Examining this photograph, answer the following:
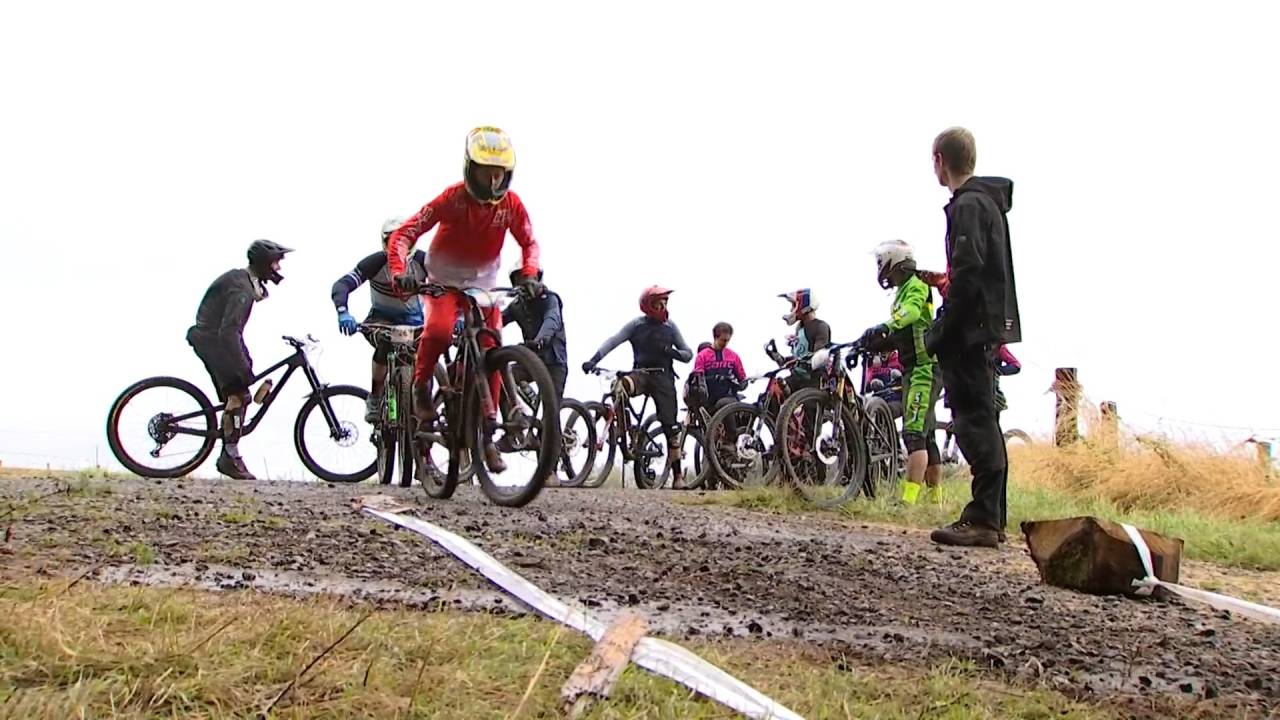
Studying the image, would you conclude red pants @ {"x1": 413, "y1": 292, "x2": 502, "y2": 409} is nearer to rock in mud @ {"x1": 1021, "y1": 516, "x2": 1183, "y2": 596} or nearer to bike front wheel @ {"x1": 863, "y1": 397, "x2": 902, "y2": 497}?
rock in mud @ {"x1": 1021, "y1": 516, "x2": 1183, "y2": 596}

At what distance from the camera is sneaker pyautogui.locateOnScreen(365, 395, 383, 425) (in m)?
8.66

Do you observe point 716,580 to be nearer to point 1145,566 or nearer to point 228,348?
point 1145,566

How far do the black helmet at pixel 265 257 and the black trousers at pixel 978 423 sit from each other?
20.0 feet

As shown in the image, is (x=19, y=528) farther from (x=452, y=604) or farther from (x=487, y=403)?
(x=487, y=403)

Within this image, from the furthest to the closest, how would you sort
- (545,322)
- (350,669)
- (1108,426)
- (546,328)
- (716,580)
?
1. (1108,426)
2. (545,322)
3. (546,328)
4. (716,580)
5. (350,669)

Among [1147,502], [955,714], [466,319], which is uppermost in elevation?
[466,319]

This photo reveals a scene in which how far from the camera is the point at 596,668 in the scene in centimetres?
256

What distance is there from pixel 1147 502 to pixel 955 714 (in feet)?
29.7

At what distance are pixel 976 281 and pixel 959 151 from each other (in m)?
0.81

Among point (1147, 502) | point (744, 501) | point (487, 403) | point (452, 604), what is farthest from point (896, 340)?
point (452, 604)

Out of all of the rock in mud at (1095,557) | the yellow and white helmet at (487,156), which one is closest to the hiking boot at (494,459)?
the yellow and white helmet at (487,156)

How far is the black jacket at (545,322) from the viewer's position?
999 cm

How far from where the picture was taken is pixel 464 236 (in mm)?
6516

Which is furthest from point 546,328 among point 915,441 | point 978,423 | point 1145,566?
point 1145,566
